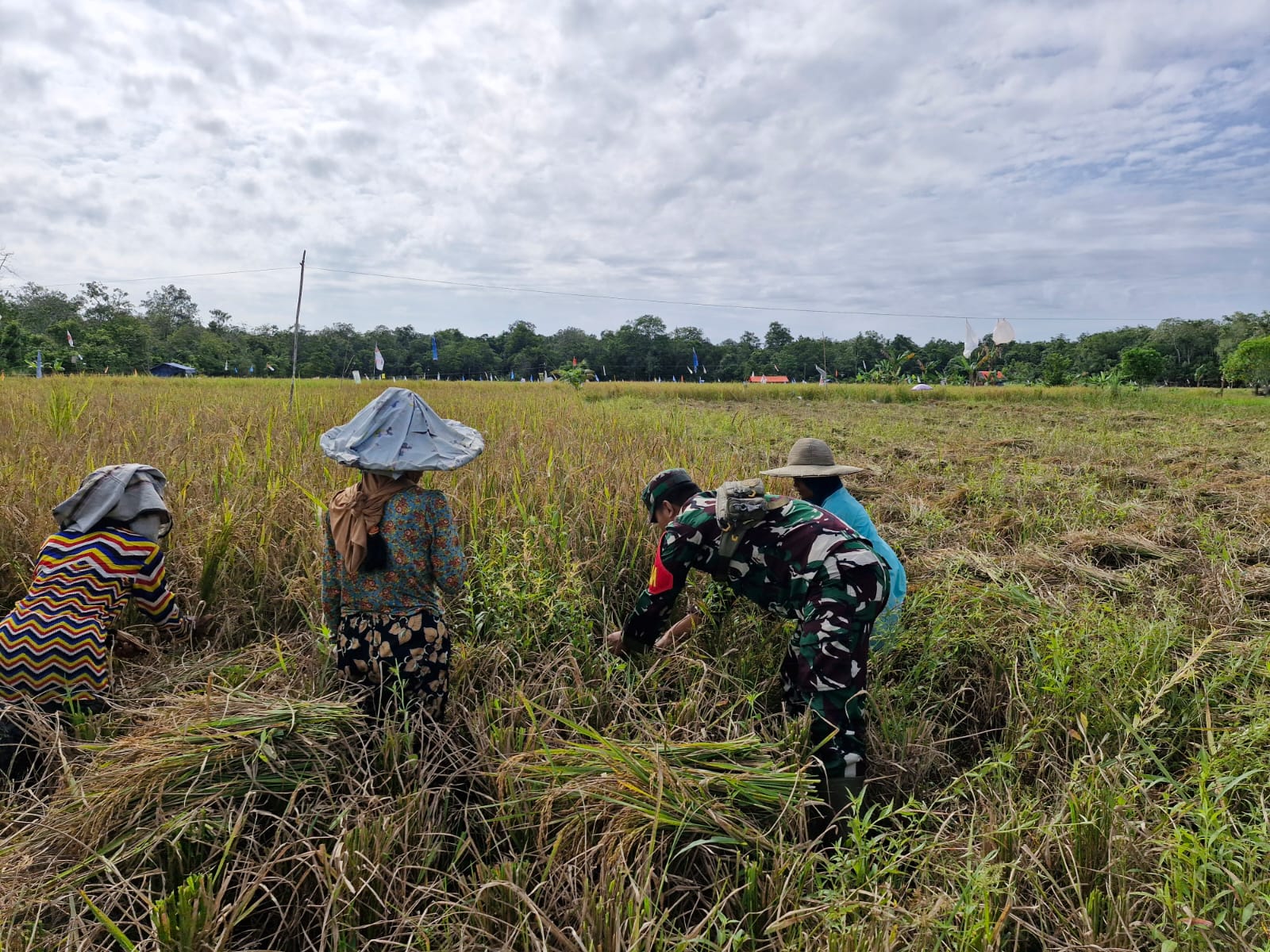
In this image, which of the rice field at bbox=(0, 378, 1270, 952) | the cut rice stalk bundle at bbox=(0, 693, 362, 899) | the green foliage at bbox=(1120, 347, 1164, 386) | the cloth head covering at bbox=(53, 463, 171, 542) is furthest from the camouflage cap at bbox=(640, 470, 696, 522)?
the green foliage at bbox=(1120, 347, 1164, 386)

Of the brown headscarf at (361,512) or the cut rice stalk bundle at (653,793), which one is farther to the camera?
the brown headscarf at (361,512)

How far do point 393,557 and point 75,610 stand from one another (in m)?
0.99

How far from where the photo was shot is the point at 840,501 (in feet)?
8.41

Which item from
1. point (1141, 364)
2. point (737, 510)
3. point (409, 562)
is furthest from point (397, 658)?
point (1141, 364)

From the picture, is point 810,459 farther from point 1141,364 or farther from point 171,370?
point 171,370

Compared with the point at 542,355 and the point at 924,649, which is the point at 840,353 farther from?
the point at 924,649

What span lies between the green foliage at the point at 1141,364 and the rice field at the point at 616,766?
141 ft

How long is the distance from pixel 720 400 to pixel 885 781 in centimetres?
2015

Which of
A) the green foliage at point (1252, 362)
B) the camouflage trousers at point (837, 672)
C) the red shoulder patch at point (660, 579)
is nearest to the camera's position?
the camouflage trousers at point (837, 672)

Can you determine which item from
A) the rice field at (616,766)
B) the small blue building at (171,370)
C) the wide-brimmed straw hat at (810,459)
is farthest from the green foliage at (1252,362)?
the small blue building at (171,370)

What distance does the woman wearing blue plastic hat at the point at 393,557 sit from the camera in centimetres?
182

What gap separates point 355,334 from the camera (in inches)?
2078

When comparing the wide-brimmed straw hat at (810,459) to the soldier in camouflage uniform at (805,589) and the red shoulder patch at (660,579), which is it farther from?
the red shoulder patch at (660,579)

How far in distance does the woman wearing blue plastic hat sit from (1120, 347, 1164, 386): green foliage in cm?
4516
